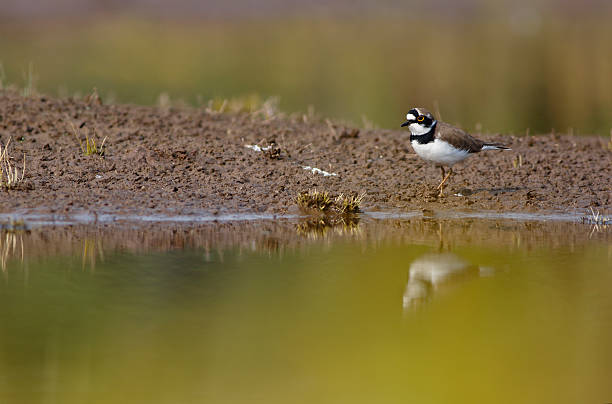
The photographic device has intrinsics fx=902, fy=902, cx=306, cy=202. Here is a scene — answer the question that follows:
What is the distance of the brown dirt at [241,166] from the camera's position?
439 inches

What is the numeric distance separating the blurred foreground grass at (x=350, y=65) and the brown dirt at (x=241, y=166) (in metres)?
5.68

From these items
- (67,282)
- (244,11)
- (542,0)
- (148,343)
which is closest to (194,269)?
(67,282)

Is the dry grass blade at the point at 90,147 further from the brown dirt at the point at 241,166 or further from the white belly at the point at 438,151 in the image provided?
the white belly at the point at 438,151

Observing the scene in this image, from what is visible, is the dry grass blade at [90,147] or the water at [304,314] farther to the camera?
the dry grass blade at [90,147]

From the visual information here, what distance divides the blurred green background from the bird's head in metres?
6.69

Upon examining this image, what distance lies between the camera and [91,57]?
31094 mm

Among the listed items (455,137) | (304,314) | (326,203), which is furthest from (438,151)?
(304,314)

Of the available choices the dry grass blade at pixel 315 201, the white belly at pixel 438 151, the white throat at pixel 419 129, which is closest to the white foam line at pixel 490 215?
the dry grass blade at pixel 315 201

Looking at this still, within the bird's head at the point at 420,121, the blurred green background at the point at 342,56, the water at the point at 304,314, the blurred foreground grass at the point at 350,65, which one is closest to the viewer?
the water at the point at 304,314

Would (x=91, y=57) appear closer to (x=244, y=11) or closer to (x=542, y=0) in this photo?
(x=244, y=11)

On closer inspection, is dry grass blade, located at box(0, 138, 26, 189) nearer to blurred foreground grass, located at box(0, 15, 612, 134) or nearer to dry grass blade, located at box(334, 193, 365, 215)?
dry grass blade, located at box(334, 193, 365, 215)

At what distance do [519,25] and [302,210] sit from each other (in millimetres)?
36216

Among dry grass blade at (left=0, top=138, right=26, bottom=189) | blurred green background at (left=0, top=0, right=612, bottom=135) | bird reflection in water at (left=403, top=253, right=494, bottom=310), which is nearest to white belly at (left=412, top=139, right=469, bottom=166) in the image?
bird reflection in water at (left=403, top=253, right=494, bottom=310)

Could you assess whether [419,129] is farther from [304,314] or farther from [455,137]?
[304,314]
